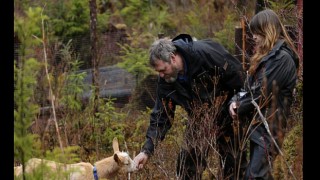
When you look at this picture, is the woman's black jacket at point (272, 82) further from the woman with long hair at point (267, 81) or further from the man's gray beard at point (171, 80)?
the man's gray beard at point (171, 80)

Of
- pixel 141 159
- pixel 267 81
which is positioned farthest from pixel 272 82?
pixel 141 159

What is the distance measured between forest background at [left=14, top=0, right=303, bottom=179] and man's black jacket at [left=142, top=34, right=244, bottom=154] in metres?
0.31

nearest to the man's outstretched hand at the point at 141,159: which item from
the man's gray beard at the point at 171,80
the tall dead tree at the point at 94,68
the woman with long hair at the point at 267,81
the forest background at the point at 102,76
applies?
the forest background at the point at 102,76

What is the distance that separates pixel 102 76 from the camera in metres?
12.3

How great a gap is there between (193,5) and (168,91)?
460 inches

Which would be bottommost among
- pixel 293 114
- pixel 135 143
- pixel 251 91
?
pixel 135 143

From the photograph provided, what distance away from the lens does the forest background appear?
3545 millimetres

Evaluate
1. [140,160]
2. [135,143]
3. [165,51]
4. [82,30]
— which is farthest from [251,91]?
[82,30]

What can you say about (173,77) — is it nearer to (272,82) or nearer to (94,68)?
(272,82)

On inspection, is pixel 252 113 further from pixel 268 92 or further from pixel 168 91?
pixel 168 91

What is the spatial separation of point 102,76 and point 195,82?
6382 mm

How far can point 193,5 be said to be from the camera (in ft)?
57.6
